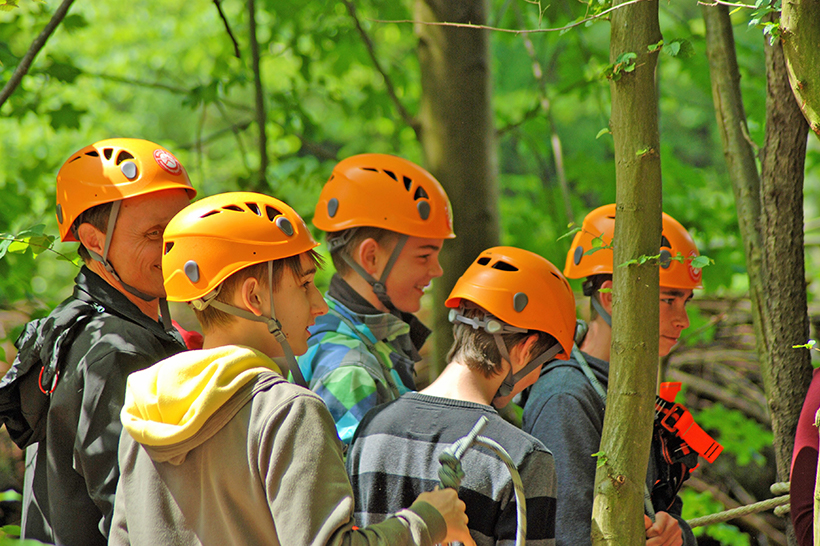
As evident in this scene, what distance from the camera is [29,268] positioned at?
4.25 metres

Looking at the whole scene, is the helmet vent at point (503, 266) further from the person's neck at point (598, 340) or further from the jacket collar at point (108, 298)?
the jacket collar at point (108, 298)

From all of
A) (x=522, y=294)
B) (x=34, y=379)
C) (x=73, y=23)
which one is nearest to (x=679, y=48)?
(x=522, y=294)

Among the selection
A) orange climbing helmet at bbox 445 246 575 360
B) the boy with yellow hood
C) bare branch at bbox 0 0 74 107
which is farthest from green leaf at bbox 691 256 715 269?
bare branch at bbox 0 0 74 107

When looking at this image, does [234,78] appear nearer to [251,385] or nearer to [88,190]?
[88,190]

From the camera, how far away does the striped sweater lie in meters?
2.02

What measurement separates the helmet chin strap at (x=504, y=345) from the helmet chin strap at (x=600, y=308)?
20.0 inches

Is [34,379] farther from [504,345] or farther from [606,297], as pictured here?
[606,297]

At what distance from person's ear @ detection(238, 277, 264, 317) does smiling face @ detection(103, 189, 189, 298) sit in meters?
0.64

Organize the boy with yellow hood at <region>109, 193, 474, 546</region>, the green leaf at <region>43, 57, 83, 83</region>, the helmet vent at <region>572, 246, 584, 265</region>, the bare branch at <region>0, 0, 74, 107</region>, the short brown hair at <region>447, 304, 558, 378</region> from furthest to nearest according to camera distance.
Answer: the green leaf at <region>43, 57, 83, 83</region> → the helmet vent at <region>572, 246, 584, 265</region> → the bare branch at <region>0, 0, 74, 107</region> → the short brown hair at <region>447, 304, 558, 378</region> → the boy with yellow hood at <region>109, 193, 474, 546</region>

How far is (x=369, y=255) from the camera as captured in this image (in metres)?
3.44

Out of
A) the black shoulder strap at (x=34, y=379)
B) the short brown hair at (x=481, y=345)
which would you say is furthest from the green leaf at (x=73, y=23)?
the short brown hair at (x=481, y=345)

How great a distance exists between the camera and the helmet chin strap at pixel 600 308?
2.97 m

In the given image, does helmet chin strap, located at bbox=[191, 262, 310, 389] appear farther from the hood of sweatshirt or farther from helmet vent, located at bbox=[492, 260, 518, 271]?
helmet vent, located at bbox=[492, 260, 518, 271]

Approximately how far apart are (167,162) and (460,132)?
1895 mm
